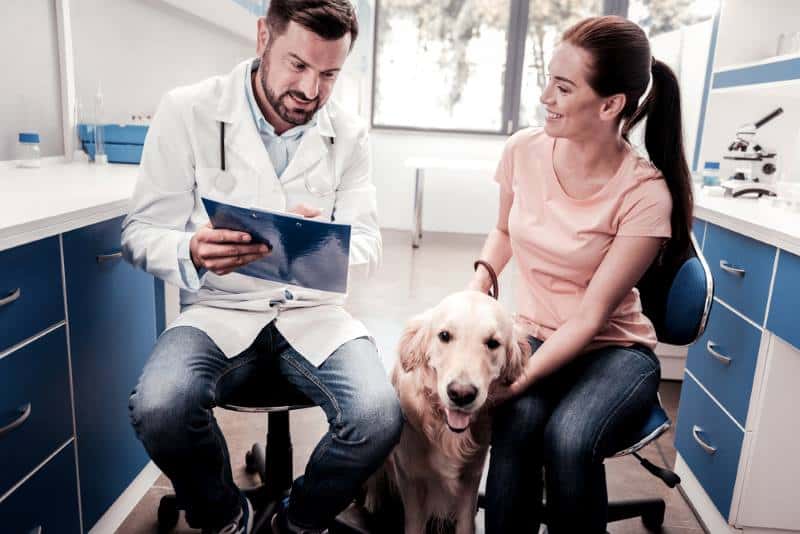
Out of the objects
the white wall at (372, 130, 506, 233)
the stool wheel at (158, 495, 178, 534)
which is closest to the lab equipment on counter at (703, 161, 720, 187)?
the stool wheel at (158, 495, 178, 534)

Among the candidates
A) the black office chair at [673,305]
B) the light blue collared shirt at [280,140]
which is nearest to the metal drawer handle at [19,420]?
the light blue collared shirt at [280,140]

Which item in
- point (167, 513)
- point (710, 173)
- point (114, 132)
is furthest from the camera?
point (710, 173)

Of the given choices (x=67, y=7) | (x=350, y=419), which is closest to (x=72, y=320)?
A: (x=350, y=419)

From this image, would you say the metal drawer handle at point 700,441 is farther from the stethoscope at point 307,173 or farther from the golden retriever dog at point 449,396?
the stethoscope at point 307,173

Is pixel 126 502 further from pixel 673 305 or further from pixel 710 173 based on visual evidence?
pixel 710 173

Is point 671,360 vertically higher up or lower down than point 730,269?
lower down

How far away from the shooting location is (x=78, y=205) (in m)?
1.27

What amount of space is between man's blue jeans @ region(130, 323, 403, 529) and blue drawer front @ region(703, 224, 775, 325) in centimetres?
100

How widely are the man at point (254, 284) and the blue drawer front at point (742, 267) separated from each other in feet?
3.25

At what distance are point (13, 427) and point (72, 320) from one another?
0.90ft

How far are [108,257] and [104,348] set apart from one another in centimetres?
22

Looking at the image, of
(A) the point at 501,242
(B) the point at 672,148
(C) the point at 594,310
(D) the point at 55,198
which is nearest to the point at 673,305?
(C) the point at 594,310

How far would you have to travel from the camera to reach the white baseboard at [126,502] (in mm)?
1535

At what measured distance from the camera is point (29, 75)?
77.0 inches
